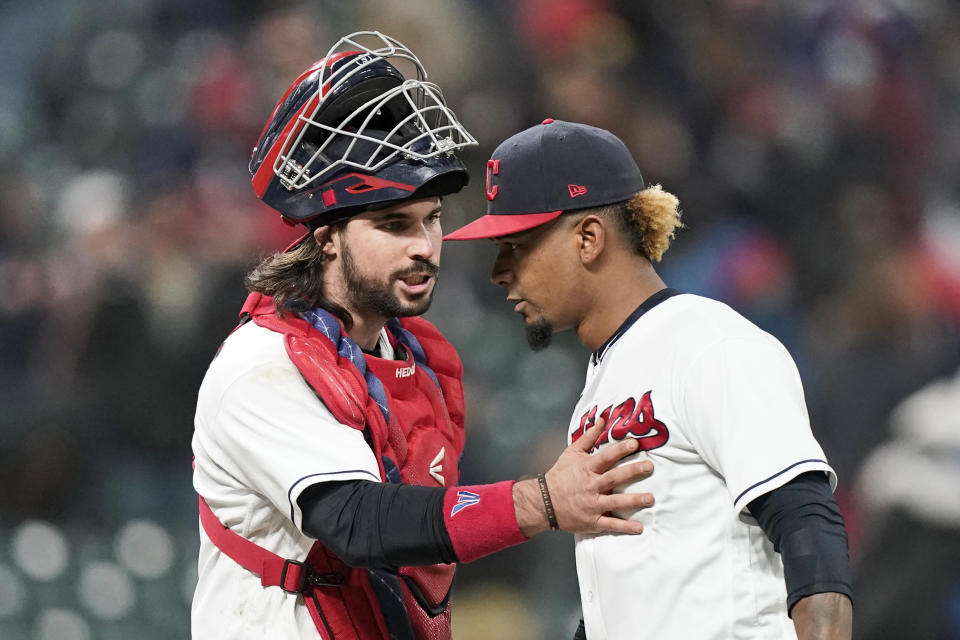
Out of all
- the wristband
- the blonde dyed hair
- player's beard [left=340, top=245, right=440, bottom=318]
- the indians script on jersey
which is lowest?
the wristband

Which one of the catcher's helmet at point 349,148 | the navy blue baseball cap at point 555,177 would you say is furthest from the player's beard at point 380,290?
the navy blue baseball cap at point 555,177

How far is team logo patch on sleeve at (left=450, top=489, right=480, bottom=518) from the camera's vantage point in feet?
6.27

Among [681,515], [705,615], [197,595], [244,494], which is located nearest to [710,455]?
[681,515]

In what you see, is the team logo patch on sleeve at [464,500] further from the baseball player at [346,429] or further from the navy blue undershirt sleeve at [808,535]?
the navy blue undershirt sleeve at [808,535]

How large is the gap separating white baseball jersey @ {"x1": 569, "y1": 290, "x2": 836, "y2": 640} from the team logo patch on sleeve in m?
0.23

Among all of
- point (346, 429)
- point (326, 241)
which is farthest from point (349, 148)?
point (346, 429)

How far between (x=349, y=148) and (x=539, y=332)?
22.8 inches

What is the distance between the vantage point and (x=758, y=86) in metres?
4.73

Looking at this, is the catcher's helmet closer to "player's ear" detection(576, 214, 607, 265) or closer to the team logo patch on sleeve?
"player's ear" detection(576, 214, 607, 265)

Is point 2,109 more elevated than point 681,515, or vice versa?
point 2,109

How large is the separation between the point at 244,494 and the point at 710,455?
3.22 feet

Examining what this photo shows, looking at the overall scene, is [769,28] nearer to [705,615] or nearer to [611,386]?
[611,386]

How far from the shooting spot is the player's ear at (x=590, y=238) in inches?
78.7

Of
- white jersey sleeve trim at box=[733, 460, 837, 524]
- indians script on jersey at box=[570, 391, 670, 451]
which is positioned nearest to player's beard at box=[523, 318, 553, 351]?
indians script on jersey at box=[570, 391, 670, 451]
